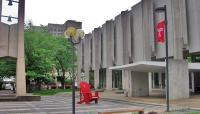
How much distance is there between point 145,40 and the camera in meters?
39.7

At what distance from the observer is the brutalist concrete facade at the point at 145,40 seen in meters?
31.2

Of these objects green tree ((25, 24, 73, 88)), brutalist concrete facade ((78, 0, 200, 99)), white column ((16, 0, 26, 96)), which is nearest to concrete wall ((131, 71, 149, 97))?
brutalist concrete facade ((78, 0, 200, 99))

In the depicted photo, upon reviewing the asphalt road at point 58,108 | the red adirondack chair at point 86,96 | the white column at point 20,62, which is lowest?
the asphalt road at point 58,108

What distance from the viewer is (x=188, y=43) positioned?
32.6 meters

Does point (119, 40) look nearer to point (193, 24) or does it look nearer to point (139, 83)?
point (139, 83)

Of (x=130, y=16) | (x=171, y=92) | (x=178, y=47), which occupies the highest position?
(x=130, y=16)

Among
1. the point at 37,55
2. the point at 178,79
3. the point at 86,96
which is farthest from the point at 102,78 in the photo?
the point at 86,96

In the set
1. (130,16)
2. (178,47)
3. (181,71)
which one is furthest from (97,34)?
(181,71)

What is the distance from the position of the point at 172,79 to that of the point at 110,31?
2665cm

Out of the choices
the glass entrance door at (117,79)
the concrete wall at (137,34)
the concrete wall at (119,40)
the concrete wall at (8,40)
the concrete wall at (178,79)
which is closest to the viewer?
the concrete wall at (178,79)

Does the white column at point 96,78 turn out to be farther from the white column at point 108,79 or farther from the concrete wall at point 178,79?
the concrete wall at point 178,79

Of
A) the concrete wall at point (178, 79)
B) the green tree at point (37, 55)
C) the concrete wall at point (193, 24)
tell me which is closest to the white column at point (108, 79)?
the green tree at point (37, 55)

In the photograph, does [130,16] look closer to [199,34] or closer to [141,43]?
[141,43]

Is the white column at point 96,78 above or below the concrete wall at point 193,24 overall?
below
